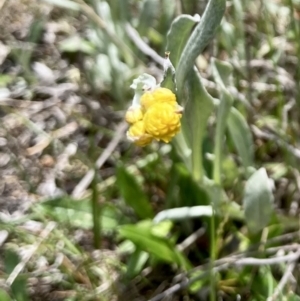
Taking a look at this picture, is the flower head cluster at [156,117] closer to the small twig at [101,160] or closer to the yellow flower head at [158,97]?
the yellow flower head at [158,97]

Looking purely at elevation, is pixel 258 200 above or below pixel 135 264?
above

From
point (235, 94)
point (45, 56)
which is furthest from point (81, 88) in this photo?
point (235, 94)

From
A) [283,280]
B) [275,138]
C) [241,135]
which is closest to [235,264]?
[283,280]

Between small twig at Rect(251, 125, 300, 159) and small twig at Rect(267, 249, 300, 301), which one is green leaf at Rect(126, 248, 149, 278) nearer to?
small twig at Rect(267, 249, 300, 301)

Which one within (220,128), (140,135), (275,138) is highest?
(140,135)

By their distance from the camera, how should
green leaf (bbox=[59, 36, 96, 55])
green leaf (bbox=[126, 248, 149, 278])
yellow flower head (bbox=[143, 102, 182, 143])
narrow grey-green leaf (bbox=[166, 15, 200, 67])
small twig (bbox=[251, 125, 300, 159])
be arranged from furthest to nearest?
green leaf (bbox=[59, 36, 96, 55])
small twig (bbox=[251, 125, 300, 159])
green leaf (bbox=[126, 248, 149, 278])
narrow grey-green leaf (bbox=[166, 15, 200, 67])
yellow flower head (bbox=[143, 102, 182, 143])

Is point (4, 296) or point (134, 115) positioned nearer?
point (134, 115)

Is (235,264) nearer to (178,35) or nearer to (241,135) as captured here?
(241,135)

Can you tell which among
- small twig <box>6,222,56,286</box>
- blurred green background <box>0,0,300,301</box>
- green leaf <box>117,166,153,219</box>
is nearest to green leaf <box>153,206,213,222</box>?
blurred green background <box>0,0,300,301</box>
